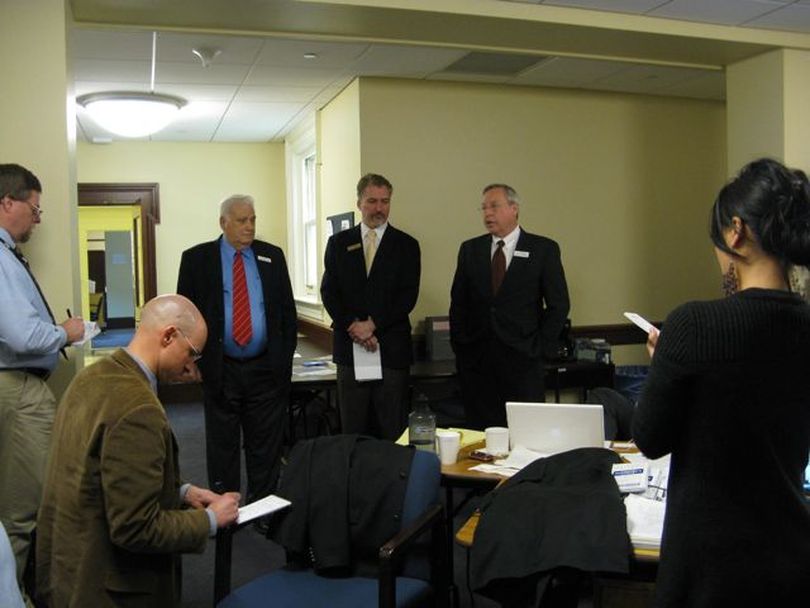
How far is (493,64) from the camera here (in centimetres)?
505

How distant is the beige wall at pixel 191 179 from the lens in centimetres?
773

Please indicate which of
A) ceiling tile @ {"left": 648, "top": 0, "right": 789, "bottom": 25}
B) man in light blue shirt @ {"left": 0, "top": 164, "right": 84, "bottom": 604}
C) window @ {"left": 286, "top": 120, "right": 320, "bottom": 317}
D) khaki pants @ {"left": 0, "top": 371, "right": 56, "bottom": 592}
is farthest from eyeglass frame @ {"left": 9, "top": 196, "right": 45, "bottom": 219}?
window @ {"left": 286, "top": 120, "right": 320, "bottom": 317}

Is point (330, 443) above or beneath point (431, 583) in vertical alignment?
above

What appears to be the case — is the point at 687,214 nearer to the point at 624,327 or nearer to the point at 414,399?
the point at 624,327

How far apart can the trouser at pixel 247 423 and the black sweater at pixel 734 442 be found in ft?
8.34

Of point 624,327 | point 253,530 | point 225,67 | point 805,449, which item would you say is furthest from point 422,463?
point 624,327

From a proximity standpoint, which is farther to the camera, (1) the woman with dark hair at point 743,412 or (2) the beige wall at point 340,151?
(2) the beige wall at point 340,151

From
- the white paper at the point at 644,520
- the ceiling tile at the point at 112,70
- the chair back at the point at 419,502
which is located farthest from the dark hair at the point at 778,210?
the ceiling tile at the point at 112,70

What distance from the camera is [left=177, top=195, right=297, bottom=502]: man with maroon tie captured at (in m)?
3.64

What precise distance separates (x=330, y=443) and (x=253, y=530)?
71.8 inches

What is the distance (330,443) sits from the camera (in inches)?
94.0

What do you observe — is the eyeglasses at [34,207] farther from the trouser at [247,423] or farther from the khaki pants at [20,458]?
the trouser at [247,423]

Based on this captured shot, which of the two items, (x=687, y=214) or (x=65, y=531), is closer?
(x=65, y=531)

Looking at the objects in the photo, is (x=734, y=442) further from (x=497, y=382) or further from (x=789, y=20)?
(x=789, y=20)
